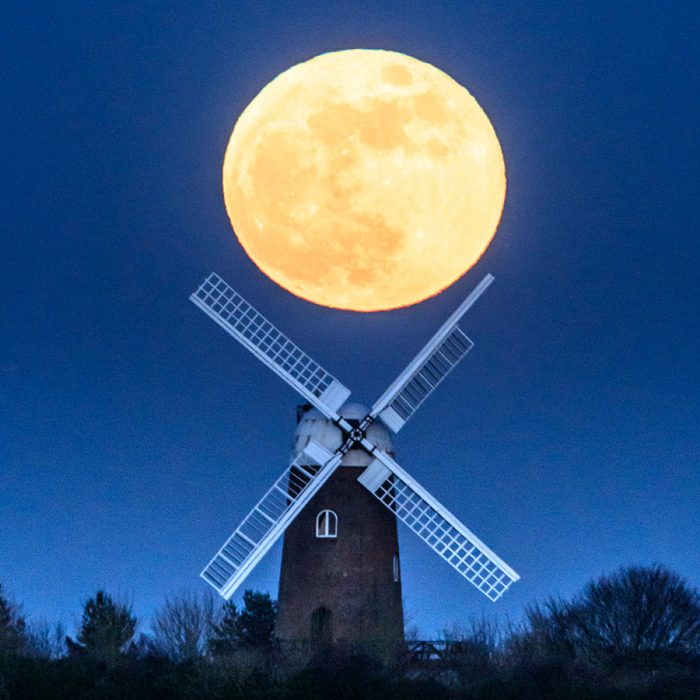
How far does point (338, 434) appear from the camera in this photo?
3262 centimetres

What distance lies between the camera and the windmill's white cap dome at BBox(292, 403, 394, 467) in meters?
32.6

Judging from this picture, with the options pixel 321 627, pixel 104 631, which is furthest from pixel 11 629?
pixel 321 627

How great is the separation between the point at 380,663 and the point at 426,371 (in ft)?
28.5

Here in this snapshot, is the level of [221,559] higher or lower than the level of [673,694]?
higher

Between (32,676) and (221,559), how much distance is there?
21.0ft

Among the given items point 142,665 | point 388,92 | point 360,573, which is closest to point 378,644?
point 360,573

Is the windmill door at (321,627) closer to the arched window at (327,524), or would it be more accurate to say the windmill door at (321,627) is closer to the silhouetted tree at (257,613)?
the arched window at (327,524)

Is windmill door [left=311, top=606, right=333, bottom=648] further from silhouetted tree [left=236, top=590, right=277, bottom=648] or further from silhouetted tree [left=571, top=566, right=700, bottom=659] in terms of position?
silhouetted tree [left=236, top=590, right=277, bottom=648]

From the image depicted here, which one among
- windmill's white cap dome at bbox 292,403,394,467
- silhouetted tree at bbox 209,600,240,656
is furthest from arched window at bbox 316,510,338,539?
silhouetted tree at bbox 209,600,240,656

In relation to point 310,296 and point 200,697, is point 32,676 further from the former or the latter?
point 310,296

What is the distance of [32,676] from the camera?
104 feet

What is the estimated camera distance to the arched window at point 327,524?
3238 centimetres

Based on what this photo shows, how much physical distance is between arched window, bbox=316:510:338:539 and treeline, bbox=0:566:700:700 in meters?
3.26

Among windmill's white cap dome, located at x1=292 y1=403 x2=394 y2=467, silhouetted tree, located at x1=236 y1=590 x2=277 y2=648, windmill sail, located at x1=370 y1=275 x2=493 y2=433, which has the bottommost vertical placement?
windmill's white cap dome, located at x1=292 y1=403 x2=394 y2=467
